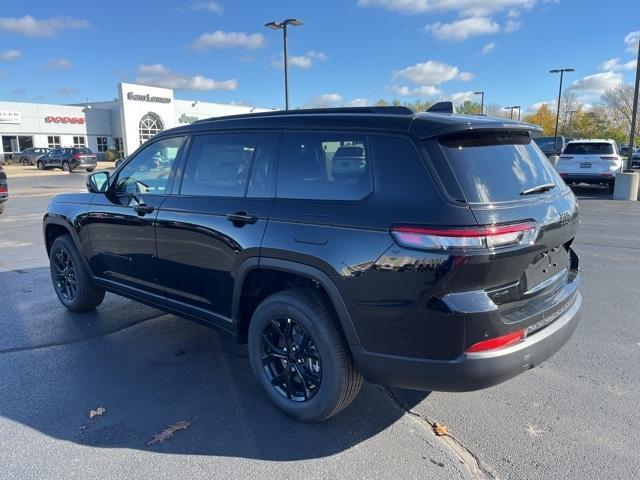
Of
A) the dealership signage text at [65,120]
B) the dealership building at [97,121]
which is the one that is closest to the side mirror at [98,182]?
the dealership building at [97,121]

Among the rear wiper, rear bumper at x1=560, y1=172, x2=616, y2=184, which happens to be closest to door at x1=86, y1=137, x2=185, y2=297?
the rear wiper

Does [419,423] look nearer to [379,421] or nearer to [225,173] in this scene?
[379,421]

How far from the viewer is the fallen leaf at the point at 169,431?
292 centimetres

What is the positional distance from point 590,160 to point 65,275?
15.9 meters

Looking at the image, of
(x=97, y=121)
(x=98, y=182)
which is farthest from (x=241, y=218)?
(x=97, y=121)

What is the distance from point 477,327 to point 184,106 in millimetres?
62286

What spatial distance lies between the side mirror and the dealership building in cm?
4225

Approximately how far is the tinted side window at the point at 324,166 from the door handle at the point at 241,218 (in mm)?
Answer: 230

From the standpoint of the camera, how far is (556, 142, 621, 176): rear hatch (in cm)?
1597

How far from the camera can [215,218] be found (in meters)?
3.40

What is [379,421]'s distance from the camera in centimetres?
311

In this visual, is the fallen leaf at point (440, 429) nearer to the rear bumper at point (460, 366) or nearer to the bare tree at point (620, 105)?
the rear bumper at point (460, 366)

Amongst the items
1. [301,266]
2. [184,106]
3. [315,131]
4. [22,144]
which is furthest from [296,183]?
[184,106]

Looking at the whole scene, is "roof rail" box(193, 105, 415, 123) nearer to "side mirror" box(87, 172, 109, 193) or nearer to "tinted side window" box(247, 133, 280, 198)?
"tinted side window" box(247, 133, 280, 198)
